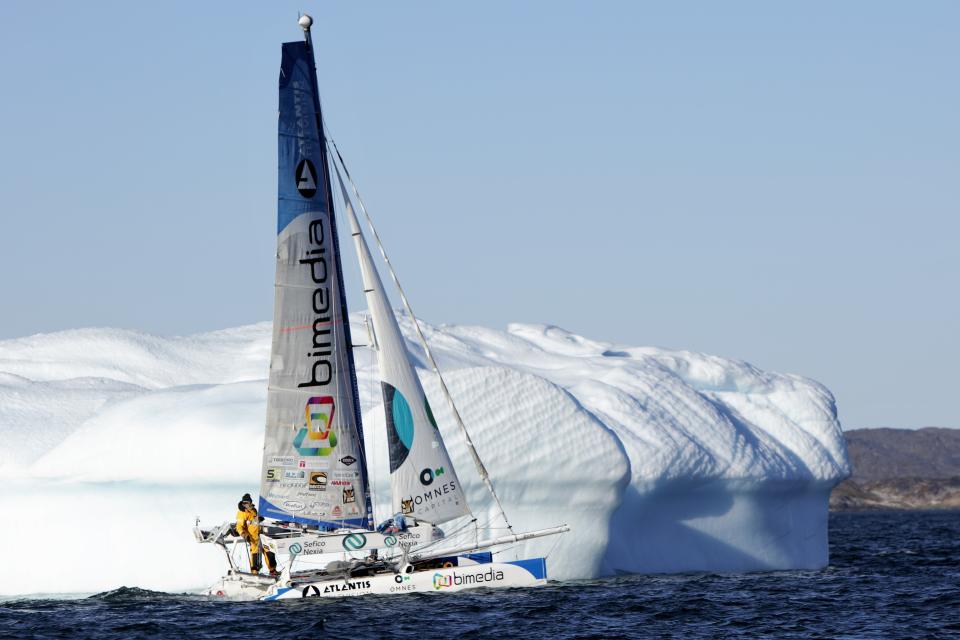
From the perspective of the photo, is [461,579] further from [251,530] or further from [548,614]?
[251,530]

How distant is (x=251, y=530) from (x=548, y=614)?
4556mm

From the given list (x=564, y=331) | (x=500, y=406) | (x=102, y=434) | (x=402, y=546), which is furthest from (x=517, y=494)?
(x=564, y=331)

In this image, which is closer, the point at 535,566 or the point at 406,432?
the point at 535,566

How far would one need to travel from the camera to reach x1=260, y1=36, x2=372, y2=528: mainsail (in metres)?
22.5

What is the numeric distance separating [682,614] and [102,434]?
1082 cm

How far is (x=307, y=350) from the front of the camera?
2259 centimetres

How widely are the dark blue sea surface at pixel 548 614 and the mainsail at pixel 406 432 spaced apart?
1446 millimetres

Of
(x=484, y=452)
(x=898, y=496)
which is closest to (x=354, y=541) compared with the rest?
(x=484, y=452)

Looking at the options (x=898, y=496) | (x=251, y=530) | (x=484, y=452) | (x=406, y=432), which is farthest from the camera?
(x=898, y=496)

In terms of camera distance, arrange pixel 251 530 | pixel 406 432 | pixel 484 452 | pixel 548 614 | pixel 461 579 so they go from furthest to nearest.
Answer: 1. pixel 484 452
2. pixel 406 432
3. pixel 251 530
4. pixel 461 579
5. pixel 548 614

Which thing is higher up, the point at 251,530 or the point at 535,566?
the point at 251,530

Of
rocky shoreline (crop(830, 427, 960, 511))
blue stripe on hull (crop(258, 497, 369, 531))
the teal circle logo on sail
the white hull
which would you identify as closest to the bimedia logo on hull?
the white hull

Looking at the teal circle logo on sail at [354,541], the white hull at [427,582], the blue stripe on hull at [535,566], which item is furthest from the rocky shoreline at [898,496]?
the teal circle logo on sail at [354,541]

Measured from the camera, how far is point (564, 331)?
44.5 meters
